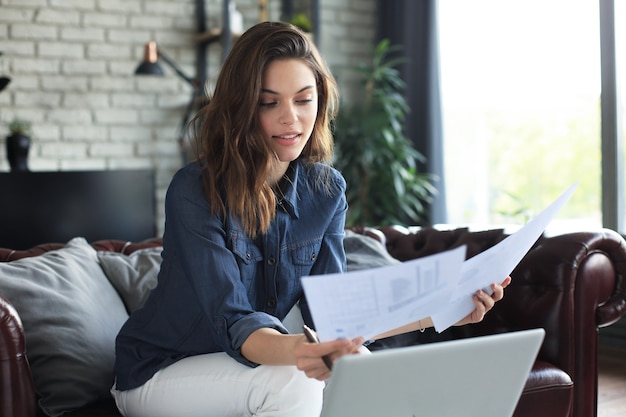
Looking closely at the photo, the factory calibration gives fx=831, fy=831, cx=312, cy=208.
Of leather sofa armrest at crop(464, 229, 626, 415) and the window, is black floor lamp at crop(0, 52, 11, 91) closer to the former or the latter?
the window

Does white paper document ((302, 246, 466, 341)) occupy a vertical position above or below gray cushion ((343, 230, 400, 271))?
above

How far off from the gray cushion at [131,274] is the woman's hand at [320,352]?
1.06 m

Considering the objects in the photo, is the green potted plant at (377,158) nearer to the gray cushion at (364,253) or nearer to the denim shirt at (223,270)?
the gray cushion at (364,253)

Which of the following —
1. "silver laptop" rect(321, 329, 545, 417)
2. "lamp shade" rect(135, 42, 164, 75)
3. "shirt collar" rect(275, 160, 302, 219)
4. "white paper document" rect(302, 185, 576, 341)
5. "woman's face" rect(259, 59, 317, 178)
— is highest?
"lamp shade" rect(135, 42, 164, 75)

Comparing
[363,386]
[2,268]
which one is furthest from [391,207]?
[363,386]

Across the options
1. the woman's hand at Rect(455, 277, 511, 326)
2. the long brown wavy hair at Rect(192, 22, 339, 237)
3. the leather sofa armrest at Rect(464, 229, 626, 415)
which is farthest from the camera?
the leather sofa armrest at Rect(464, 229, 626, 415)

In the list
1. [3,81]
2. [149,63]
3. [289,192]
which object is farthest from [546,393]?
[3,81]

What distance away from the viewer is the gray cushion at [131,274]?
225 centimetres

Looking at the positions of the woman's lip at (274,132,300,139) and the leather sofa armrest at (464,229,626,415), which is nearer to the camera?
the woman's lip at (274,132,300,139)

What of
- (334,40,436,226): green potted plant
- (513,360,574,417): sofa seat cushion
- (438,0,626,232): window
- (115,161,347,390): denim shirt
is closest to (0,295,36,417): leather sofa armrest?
(115,161,347,390): denim shirt

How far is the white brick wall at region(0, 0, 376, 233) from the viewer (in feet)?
15.6

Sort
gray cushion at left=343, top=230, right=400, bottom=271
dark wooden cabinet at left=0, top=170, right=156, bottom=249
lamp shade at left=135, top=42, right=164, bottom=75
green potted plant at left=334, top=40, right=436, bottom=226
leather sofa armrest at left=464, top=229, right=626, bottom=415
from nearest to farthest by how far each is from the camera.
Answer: leather sofa armrest at left=464, top=229, right=626, bottom=415
gray cushion at left=343, top=230, right=400, bottom=271
dark wooden cabinet at left=0, top=170, right=156, bottom=249
lamp shade at left=135, top=42, right=164, bottom=75
green potted plant at left=334, top=40, right=436, bottom=226

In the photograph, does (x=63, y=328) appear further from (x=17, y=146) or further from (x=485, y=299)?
(x=17, y=146)

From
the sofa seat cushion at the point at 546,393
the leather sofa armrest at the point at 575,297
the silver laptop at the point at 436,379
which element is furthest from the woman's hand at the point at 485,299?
the leather sofa armrest at the point at 575,297
